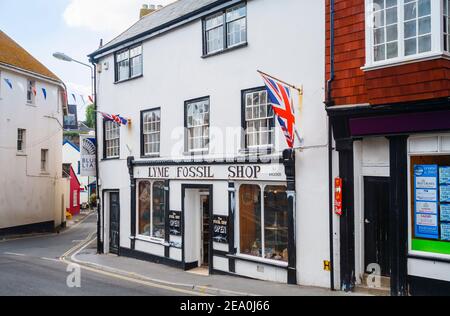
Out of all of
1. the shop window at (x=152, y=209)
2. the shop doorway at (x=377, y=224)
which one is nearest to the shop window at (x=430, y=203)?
the shop doorway at (x=377, y=224)

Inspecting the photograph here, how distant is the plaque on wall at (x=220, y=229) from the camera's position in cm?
1324

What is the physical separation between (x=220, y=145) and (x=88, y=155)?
25.8 feet

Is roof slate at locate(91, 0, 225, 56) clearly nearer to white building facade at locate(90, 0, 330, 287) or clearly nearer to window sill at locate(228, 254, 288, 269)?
white building facade at locate(90, 0, 330, 287)

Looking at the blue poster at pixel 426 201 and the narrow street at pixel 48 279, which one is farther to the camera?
the narrow street at pixel 48 279

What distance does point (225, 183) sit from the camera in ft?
43.9

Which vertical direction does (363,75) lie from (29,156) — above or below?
above

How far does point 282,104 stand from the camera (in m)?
10.6

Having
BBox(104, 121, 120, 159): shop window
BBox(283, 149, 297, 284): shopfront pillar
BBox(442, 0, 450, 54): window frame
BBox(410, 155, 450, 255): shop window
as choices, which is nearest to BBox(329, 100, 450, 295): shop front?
BBox(410, 155, 450, 255): shop window

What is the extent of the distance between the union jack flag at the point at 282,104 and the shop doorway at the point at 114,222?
385 inches

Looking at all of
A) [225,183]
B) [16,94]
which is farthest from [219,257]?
[16,94]

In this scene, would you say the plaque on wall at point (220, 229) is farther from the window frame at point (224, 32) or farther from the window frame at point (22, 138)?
the window frame at point (22, 138)

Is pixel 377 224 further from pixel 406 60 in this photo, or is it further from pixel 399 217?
pixel 406 60

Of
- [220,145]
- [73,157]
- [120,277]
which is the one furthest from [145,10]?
Result: [73,157]
